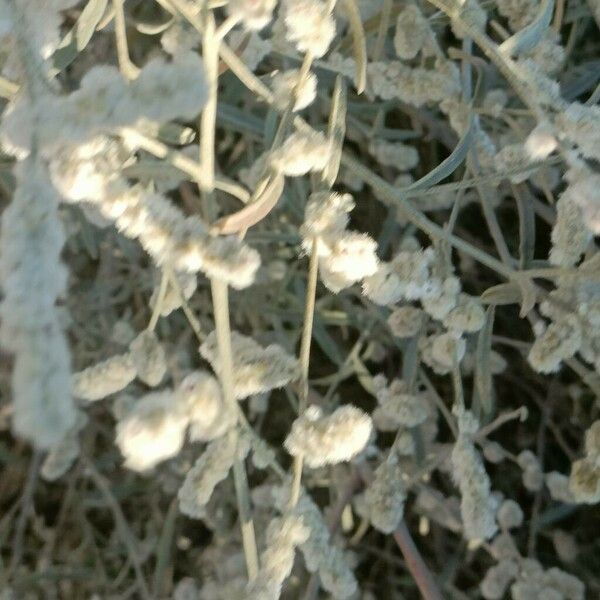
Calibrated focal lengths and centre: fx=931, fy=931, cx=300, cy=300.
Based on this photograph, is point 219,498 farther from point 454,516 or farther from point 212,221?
point 212,221

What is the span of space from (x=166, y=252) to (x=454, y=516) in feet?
1.75

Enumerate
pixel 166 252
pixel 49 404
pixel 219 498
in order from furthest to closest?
pixel 219 498
pixel 166 252
pixel 49 404

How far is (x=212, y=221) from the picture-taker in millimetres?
437

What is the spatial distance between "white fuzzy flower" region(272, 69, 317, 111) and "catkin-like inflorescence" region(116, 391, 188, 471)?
17 cm

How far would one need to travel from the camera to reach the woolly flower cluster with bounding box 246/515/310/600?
46 cm

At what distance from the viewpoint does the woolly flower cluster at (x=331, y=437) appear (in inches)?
18.2

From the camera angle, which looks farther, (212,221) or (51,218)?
(212,221)

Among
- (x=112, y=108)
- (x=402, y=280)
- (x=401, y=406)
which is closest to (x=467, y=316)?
(x=402, y=280)

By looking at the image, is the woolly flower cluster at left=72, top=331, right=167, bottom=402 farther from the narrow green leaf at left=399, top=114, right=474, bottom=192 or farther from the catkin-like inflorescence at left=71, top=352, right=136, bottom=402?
the narrow green leaf at left=399, top=114, right=474, bottom=192

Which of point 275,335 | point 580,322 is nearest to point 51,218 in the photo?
point 580,322

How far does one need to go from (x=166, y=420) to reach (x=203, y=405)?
46 millimetres

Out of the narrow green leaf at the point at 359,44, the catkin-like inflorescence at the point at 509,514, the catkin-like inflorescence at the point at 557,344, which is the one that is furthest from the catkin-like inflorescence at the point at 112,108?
the catkin-like inflorescence at the point at 509,514

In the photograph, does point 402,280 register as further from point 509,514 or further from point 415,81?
point 509,514

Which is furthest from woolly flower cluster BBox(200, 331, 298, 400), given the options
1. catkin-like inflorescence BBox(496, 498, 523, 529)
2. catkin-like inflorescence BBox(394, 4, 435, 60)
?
catkin-like inflorescence BBox(496, 498, 523, 529)
